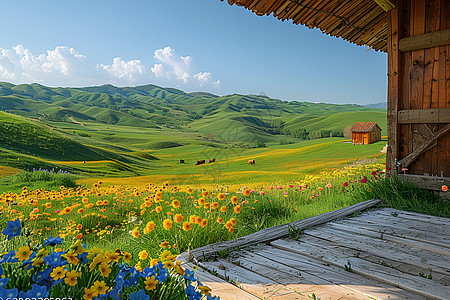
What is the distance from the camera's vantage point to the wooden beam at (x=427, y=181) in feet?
13.3

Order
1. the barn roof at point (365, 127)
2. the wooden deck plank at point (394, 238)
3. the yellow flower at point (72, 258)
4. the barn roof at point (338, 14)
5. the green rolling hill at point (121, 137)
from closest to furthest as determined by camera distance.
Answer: the yellow flower at point (72, 258)
the wooden deck plank at point (394, 238)
the barn roof at point (338, 14)
the green rolling hill at point (121, 137)
the barn roof at point (365, 127)

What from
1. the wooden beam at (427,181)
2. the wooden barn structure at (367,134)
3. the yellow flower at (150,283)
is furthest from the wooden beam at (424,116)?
the wooden barn structure at (367,134)

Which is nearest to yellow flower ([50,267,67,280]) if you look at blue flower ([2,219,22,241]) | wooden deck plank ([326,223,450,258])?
blue flower ([2,219,22,241])

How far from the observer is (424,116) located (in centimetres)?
413

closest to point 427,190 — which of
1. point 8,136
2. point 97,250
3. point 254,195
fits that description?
point 254,195

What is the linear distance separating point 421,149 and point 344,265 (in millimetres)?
2959

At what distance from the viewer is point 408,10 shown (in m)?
4.34

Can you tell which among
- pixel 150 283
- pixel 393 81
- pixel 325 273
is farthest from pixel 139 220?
pixel 393 81

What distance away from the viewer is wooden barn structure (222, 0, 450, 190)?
4.04 m

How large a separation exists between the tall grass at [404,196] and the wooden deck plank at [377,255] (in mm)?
1674

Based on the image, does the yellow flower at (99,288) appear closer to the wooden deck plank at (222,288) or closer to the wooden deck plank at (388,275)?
the wooden deck plank at (222,288)

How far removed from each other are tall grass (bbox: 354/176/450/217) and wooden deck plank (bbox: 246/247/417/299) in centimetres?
236

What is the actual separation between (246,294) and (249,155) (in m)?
7.66

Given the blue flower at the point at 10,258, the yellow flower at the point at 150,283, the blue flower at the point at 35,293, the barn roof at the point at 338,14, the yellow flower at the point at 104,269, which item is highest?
the barn roof at the point at 338,14
